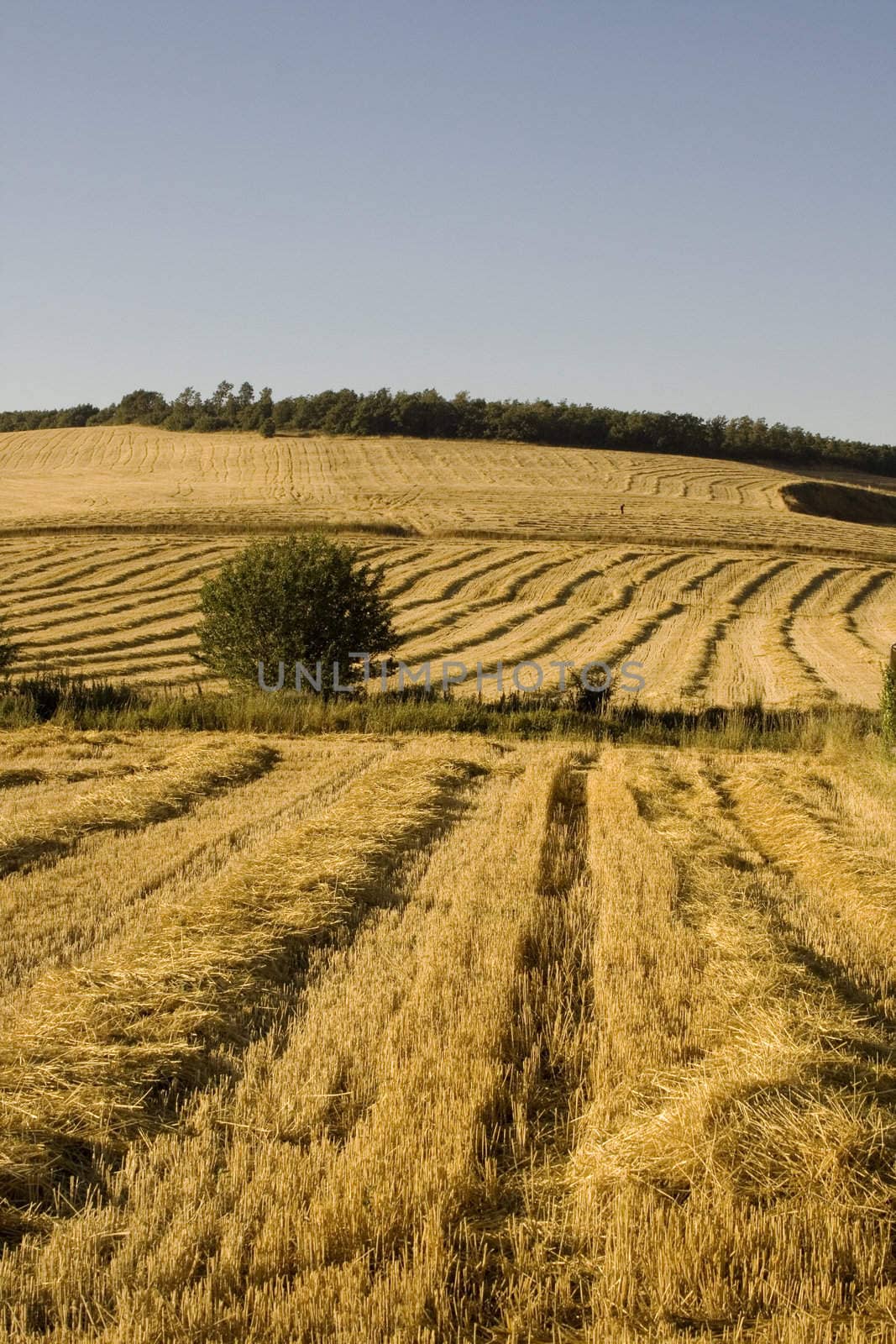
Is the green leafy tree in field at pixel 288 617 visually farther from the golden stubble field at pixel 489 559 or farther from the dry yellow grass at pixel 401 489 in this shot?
the dry yellow grass at pixel 401 489

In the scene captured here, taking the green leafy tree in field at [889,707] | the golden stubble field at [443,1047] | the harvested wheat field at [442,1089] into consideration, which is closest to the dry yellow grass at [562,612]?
the green leafy tree in field at [889,707]

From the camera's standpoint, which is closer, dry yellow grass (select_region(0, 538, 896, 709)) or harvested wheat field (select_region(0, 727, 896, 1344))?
harvested wheat field (select_region(0, 727, 896, 1344))

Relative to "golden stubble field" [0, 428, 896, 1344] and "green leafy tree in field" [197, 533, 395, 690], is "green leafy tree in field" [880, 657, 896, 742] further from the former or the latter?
"green leafy tree in field" [197, 533, 395, 690]

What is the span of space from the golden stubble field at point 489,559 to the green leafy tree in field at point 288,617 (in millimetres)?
4692

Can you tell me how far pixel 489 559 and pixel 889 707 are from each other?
2793 centimetres

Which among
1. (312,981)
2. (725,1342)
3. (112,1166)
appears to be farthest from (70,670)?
(725,1342)

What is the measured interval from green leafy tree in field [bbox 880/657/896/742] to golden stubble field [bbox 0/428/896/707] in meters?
6.20

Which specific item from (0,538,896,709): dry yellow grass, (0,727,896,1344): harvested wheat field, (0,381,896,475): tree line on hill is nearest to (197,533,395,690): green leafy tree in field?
(0,538,896,709): dry yellow grass

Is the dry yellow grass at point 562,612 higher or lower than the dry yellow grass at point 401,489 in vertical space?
lower

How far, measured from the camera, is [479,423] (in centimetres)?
8700

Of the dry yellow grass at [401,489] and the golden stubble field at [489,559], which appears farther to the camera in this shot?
the dry yellow grass at [401,489]

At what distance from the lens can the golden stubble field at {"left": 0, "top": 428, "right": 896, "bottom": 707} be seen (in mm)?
28812

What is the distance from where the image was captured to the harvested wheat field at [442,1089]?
141 inches

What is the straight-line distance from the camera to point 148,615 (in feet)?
107
